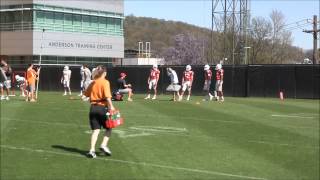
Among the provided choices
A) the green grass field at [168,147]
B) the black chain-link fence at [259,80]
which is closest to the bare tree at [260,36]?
the black chain-link fence at [259,80]

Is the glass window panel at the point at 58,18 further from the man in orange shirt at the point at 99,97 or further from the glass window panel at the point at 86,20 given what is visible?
the man in orange shirt at the point at 99,97

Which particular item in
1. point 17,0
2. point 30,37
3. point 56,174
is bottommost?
point 56,174

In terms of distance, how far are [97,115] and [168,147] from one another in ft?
10.2

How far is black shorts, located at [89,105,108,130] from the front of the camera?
11570 mm

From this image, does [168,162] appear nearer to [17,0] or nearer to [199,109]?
[199,109]

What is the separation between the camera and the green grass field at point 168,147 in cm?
A: 1184

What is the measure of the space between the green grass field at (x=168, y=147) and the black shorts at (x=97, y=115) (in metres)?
0.88

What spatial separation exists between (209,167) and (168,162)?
895mm

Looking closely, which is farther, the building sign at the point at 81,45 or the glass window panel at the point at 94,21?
the glass window panel at the point at 94,21

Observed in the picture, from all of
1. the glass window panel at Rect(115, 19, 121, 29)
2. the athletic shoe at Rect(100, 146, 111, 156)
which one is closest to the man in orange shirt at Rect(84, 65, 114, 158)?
the athletic shoe at Rect(100, 146, 111, 156)

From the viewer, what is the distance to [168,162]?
12602 mm

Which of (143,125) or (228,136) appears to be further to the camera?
(143,125)

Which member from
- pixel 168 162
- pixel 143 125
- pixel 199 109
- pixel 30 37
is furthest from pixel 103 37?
pixel 168 162

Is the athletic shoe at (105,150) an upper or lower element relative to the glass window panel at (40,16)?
lower
